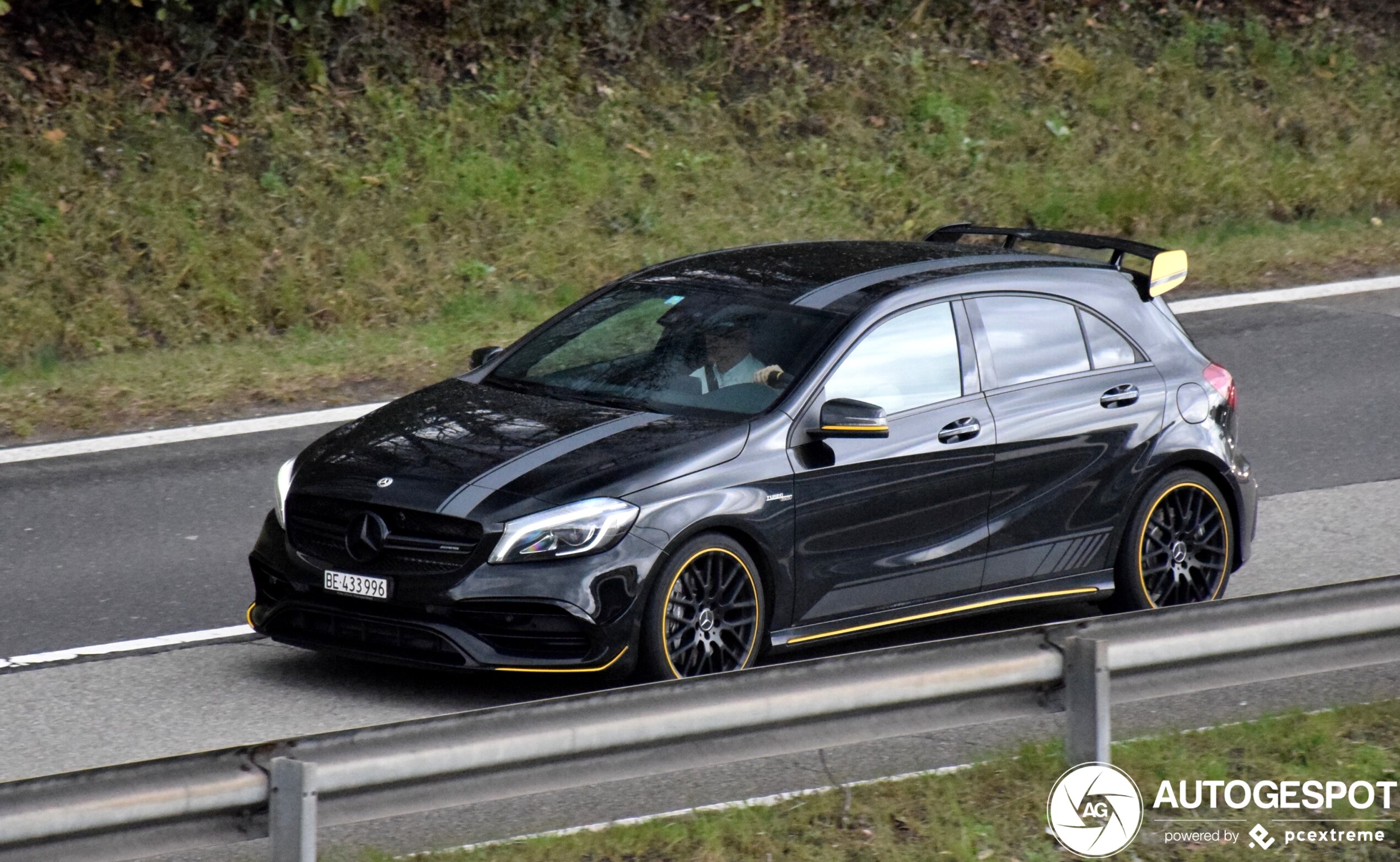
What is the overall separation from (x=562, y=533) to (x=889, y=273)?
2.18 meters

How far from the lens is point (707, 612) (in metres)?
6.92

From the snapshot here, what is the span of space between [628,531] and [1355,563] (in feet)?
14.2

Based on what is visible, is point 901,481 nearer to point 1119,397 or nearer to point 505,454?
point 1119,397

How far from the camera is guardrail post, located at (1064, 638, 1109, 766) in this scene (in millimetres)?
5559

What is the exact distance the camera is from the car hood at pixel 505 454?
22.0 ft

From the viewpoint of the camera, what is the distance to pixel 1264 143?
18.2 meters

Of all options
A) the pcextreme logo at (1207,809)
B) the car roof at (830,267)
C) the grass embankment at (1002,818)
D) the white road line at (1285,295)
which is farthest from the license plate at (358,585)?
the white road line at (1285,295)

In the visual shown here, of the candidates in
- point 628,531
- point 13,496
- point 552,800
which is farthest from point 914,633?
point 13,496

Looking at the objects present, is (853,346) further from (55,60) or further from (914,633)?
(55,60)

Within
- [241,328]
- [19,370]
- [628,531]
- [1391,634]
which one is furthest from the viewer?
[241,328]

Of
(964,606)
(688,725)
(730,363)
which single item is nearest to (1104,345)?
(964,606)

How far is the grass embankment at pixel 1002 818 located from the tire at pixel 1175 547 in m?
1.74

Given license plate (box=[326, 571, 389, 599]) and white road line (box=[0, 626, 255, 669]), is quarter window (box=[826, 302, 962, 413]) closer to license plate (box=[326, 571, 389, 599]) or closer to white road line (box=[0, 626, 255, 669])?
license plate (box=[326, 571, 389, 599])

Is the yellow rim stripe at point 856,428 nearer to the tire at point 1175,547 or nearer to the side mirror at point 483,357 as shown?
the tire at point 1175,547
